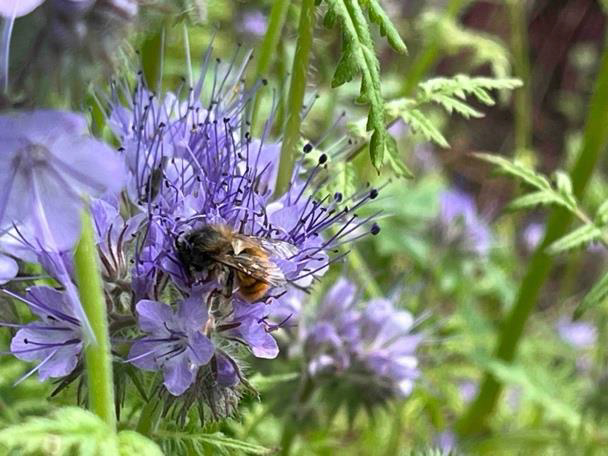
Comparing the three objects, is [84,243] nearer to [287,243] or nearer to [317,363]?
[287,243]

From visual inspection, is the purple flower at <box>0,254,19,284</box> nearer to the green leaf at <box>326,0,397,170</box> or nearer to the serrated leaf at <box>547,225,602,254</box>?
the green leaf at <box>326,0,397,170</box>

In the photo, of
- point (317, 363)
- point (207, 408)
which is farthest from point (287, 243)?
point (317, 363)

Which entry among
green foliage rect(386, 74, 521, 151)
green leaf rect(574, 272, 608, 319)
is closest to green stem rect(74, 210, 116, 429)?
green foliage rect(386, 74, 521, 151)

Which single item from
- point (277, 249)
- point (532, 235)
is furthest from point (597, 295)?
point (532, 235)

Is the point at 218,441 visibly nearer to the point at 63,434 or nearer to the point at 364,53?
the point at 63,434

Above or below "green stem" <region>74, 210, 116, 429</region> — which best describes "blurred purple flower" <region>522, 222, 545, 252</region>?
below
